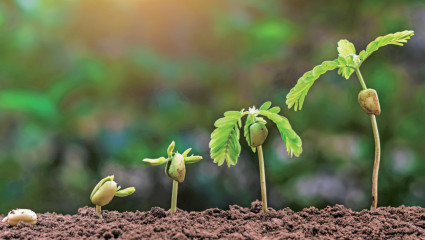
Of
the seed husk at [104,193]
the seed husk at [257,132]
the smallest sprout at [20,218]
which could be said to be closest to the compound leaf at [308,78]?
the seed husk at [257,132]

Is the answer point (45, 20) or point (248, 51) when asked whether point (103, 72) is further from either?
point (248, 51)

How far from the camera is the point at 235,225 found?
1227 millimetres

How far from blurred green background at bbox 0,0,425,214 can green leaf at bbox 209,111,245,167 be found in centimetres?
86

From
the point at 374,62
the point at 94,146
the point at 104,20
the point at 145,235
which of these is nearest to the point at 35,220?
the point at 145,235

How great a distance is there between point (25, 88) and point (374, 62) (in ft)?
5.38

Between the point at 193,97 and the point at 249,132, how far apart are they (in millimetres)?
1032

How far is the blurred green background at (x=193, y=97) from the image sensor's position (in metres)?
2.23

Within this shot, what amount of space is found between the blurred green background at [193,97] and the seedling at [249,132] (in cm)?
87

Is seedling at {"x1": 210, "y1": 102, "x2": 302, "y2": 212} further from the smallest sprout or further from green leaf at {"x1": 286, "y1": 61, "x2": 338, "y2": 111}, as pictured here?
the smallest sprout

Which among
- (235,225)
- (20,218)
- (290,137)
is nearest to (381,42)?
(290,137)

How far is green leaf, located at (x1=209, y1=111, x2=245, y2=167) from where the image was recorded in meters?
1.29

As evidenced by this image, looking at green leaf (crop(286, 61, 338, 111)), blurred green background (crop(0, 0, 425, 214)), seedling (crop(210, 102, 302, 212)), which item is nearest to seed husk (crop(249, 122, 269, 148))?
seedling (crop(210, 102, 302, 212))

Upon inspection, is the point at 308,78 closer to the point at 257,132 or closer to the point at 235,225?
the point at 257,132

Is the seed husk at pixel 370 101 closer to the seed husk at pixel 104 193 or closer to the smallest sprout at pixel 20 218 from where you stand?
the seed husk at pixel 104 193
